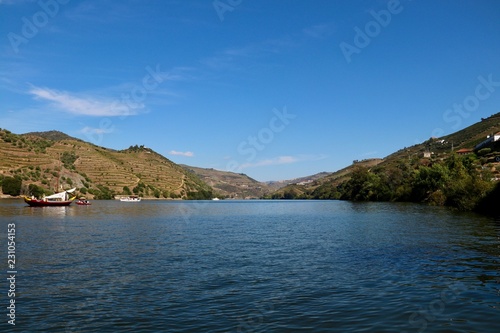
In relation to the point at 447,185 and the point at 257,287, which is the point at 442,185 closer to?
the point at 447,185

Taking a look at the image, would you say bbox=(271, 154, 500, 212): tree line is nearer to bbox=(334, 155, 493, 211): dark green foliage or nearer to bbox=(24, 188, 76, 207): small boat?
bbox=(334, 155, 493, 211): dark green foliage

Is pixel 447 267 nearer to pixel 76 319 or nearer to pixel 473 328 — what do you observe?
pixel 473 328

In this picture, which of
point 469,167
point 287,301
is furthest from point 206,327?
Result: point 469,167

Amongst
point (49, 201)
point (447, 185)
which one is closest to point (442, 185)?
point (447, 185)

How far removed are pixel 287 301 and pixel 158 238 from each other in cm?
3327

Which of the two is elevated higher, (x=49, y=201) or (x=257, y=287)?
(x=49, y=201)

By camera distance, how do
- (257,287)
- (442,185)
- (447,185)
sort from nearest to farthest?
(257,287) → (447,185) → (442,185)

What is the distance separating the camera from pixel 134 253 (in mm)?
38062

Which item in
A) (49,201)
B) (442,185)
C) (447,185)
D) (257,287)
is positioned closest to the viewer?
(257,287)

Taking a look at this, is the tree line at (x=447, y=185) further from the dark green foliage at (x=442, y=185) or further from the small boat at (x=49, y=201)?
the small boat at (x=49, y=201)

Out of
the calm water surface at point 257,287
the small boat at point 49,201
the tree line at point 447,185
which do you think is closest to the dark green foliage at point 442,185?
the tree line at point 447,185

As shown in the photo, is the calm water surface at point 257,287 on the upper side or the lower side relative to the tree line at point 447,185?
lower

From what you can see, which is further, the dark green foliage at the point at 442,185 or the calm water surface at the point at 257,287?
the dark green foliage at the point at 442,185

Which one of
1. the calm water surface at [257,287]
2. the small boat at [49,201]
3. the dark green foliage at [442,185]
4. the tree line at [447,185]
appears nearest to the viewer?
the calm water surface at [257,287]
